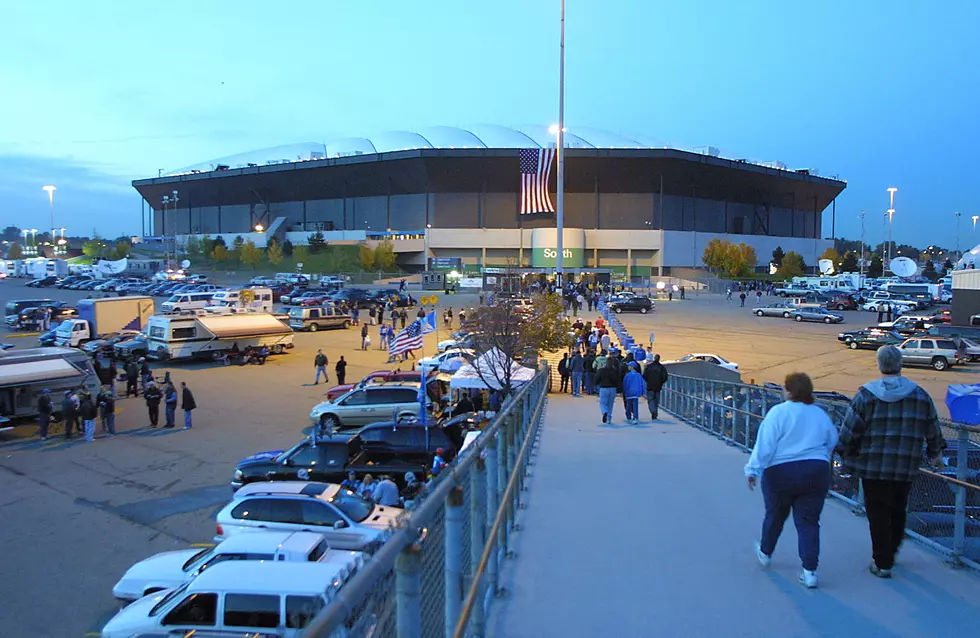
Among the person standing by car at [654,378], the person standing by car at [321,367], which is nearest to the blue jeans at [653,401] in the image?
the person standing by car at [654,378]

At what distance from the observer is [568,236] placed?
93.7 metres

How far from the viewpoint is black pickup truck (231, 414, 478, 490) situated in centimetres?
1316

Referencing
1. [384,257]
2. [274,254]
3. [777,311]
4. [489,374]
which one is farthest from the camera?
[274,254]

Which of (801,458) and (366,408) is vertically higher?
(801,458)

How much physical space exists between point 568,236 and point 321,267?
34.1 metres

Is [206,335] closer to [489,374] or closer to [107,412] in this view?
[107,412]

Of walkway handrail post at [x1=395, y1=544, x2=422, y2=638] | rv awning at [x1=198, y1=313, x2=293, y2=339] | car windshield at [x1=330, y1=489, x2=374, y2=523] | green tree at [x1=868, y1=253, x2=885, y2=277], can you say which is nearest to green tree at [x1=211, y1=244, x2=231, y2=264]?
rv awning at [x1=198, y1=313, x2=293, y2=339]

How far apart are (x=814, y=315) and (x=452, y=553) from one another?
51.2 metres

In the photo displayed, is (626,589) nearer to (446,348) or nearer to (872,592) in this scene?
(872,592)

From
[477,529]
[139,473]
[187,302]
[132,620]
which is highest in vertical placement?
[477,529]

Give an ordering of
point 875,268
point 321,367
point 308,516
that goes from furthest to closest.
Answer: point 875,268, point 321,367, point 308,516

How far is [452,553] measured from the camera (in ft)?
9.64

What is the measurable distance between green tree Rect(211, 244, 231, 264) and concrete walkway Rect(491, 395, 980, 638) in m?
105

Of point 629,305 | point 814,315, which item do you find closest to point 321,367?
point 629,305
